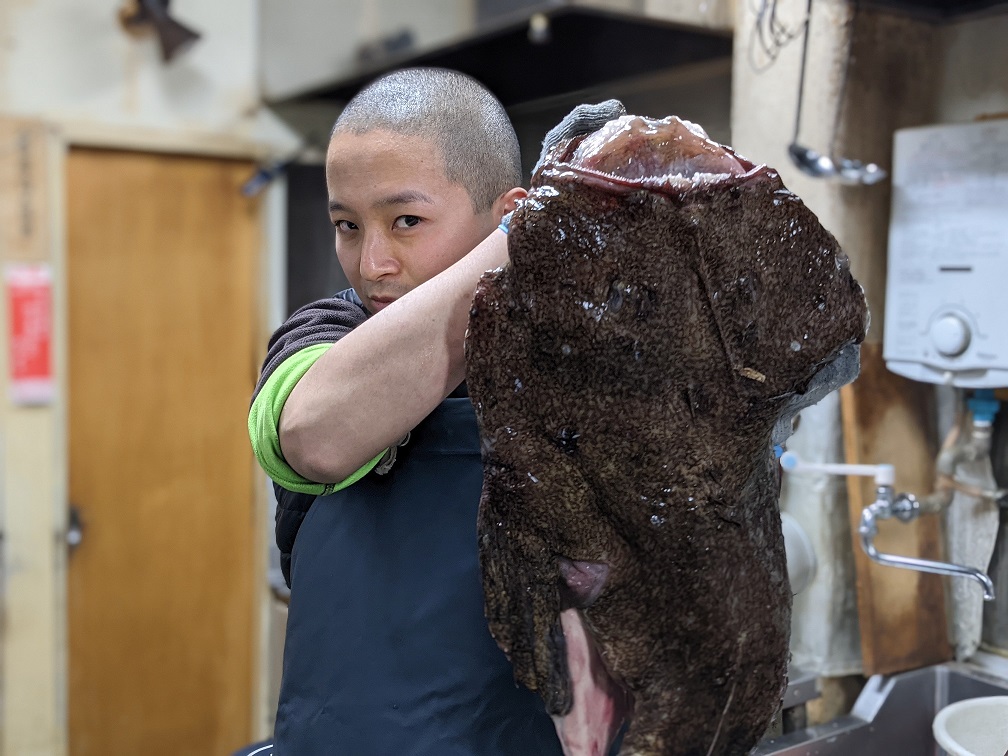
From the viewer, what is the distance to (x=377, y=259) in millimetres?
996

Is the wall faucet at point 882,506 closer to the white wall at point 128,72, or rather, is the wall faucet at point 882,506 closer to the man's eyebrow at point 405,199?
the man's eyebrow at point 405,199

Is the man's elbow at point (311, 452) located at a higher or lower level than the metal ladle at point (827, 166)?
lower

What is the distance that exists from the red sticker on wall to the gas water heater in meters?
2.59

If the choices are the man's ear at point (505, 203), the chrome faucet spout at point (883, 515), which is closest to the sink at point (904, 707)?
the chrome faucet spout at point (883, 515)

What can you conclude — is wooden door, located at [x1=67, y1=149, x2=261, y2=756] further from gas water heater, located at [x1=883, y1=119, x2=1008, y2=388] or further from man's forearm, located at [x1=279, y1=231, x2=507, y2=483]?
man's forearm, located at [x1=279, y1=231, x2=507, y2=483]

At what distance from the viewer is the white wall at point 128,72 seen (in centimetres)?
309

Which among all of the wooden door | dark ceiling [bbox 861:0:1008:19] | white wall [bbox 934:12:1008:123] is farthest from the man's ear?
the wooden door

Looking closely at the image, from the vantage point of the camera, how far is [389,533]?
1033mm

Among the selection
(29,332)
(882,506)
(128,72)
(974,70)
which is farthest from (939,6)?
(29,332)

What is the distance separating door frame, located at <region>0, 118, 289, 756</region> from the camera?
316 centimetres

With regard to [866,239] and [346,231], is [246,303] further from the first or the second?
[346,231]

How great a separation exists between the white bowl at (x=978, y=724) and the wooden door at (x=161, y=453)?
2665mm

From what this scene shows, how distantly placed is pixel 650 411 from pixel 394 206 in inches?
14.2

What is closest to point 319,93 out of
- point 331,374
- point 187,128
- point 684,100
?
point 187,128
